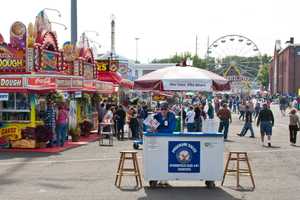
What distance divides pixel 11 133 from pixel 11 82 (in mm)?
1846

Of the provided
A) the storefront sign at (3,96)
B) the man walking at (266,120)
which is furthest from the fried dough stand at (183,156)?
the man walking at (266,120)

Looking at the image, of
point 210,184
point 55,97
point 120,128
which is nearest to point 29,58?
point 55,97

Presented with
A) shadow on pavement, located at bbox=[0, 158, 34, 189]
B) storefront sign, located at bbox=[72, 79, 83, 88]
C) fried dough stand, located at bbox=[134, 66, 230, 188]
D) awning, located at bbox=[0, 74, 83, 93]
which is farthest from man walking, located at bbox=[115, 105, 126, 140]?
fried dough stand, located at bbox=[134, 66, 230, 188]

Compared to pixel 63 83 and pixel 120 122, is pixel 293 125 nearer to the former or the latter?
pixel 120 122

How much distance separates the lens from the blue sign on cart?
11.4 meters

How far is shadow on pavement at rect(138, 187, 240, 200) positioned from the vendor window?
9.58m

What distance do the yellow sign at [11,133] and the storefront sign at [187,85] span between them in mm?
8095

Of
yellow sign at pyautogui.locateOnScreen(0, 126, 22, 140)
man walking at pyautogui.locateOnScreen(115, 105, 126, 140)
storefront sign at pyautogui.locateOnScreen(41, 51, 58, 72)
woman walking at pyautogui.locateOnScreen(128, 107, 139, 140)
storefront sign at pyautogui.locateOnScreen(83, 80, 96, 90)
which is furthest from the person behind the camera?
storefront sign at pyautogui.locateOnScreen(83, 80, 96, 90)

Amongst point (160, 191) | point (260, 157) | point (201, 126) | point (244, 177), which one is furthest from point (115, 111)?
point (160, 191)

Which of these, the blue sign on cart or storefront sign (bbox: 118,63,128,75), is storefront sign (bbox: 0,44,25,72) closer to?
the blue sign on cart

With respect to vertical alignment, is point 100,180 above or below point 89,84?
below

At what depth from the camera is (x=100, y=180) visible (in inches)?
492

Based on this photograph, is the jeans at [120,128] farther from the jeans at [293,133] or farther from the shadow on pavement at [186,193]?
the shadow on pavement at [186,193]

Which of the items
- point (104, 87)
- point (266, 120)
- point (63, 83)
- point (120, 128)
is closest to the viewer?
point (63, 83)
